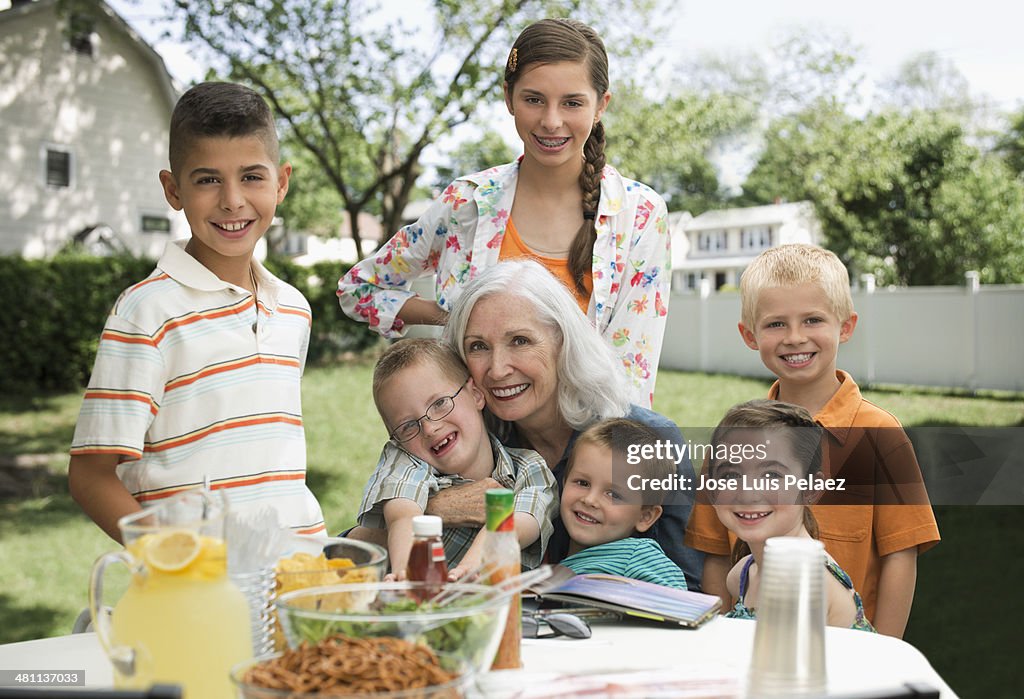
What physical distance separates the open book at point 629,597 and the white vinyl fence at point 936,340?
46.2 feet

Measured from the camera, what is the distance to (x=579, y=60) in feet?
9.71

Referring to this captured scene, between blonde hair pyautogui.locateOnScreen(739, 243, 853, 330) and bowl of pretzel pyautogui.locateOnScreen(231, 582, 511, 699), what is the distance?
158 centimetres

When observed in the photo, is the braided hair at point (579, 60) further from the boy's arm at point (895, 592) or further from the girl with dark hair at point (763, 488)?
the boy's arm at point (895, 592)

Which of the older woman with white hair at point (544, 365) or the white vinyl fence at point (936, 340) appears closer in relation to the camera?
the older woman with white hair at point (544, 365)

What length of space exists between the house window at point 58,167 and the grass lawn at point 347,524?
7.26 meters

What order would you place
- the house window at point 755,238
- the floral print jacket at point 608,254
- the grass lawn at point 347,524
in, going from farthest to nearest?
the house window at point 755,238
the grass lawn at point 347,524
the floral print jacket at point 608,254

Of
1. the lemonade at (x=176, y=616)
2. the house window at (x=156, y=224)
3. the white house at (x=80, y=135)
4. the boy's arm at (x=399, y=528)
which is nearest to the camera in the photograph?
the lemonade at (x=176, y=616)

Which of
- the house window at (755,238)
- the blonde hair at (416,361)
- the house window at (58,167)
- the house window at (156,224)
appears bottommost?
the blonde hair at (416,361)

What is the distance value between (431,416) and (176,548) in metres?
1.07

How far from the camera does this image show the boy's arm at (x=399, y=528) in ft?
6.93

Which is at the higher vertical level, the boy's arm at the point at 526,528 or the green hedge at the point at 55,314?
the green hedge at the point at 55,314

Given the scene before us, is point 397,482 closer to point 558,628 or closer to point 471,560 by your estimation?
point 471,560

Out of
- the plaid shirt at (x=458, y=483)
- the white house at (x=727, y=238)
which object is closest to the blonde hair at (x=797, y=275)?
the plaid shirt at (x=458, y=483)

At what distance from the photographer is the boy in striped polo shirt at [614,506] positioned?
2.20m
